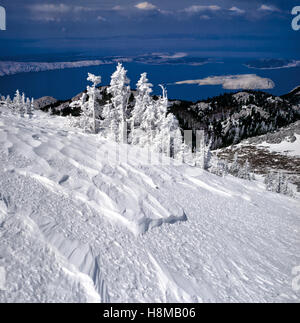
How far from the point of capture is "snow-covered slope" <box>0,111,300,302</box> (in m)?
5.13

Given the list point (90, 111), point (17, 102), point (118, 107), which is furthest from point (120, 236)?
point (17, 102)

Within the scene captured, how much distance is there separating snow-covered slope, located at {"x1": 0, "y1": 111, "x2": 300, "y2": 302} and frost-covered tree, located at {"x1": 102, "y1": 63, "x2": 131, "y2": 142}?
21532mm

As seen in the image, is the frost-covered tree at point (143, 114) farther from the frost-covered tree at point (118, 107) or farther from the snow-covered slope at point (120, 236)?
the snow-covered slope at point (120, 236)

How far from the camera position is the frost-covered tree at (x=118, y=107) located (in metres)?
33.0

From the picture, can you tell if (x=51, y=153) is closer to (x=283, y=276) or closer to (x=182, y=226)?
(x=182, y=226)

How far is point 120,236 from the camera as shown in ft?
22.6

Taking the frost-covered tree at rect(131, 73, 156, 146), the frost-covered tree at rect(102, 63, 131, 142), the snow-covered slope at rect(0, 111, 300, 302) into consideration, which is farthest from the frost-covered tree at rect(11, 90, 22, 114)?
the snow-covered slope at rect(0, 111, 300, 302)

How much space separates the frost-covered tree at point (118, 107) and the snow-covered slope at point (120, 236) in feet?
70.6

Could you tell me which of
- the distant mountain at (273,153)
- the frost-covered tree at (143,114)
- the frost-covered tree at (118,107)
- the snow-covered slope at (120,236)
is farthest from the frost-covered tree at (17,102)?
the distant mountain at (273,153)

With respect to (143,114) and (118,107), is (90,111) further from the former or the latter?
(143,114)

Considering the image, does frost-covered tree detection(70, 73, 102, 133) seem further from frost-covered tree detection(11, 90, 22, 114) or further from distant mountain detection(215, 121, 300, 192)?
distant mountain detection(215, 121, 300, 192)

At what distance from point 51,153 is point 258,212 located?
11.3 metres
